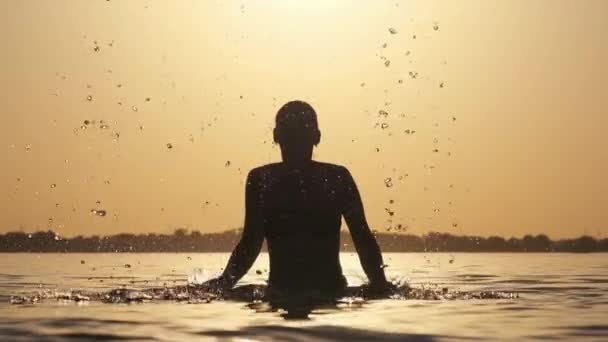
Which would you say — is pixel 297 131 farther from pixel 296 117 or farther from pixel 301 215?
pixel 301 215

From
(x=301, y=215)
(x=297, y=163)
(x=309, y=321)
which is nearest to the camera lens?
(x=309, y=321)

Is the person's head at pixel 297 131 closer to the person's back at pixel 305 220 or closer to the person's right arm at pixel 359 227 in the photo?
the person's back at pixel 305 220

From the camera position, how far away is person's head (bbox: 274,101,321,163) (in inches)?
536

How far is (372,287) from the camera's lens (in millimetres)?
14125

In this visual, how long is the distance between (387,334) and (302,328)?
3.02 ft

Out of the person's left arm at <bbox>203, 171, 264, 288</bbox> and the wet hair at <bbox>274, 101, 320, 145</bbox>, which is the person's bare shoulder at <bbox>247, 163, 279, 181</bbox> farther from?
the wet hair at <bbox>274, 101, 320, 145</bbox>

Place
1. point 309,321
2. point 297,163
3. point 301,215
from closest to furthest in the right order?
point 309,321
point 301,215
point 297,163

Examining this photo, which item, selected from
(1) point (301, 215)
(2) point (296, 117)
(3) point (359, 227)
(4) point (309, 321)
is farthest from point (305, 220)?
(4) point (309, 321)

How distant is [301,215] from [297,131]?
1.06m

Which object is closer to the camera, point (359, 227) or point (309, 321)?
point (309, 321)

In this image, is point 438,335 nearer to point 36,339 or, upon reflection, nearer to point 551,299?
point 36,339

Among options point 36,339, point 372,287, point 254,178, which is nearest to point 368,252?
point 372,287

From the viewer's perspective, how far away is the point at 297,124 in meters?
13.6

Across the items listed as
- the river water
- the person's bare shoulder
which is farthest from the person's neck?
the river water
